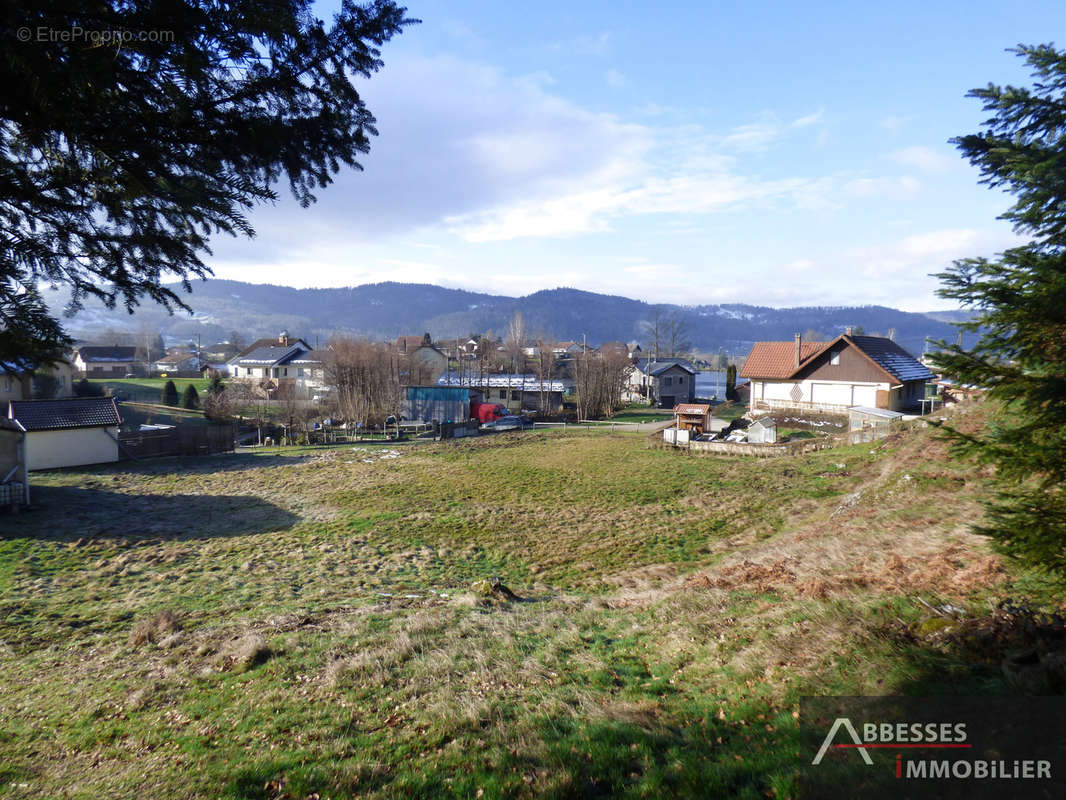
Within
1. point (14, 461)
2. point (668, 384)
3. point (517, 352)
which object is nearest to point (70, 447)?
point (14, 461)

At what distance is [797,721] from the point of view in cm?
485

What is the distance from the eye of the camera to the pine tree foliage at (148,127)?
317 centimetres

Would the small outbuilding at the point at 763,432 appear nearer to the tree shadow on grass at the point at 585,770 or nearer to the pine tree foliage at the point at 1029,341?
the pine tree foliage at the point at 1029,341

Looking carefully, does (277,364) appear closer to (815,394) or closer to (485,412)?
(485,412)

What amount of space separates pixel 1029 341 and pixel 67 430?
36.3m

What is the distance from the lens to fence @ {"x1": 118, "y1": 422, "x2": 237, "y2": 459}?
30078mm

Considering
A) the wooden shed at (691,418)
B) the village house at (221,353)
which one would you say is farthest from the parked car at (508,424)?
the village house at (221,353)

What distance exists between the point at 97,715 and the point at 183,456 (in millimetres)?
30491

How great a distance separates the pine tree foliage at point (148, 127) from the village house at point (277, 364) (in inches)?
2114

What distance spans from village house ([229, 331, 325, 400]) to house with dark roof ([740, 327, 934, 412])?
43595mm

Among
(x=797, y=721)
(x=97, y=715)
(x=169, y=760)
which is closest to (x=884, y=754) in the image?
(x=797, y=721)

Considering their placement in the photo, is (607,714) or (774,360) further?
(774,360)

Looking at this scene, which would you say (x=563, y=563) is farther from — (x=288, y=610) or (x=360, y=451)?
(x=360, y=451)

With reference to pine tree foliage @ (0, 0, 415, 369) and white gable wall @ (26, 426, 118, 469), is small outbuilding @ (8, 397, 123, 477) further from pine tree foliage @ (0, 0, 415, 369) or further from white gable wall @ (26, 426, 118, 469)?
pine tree foliage @ (0, 0, 415, 369)
